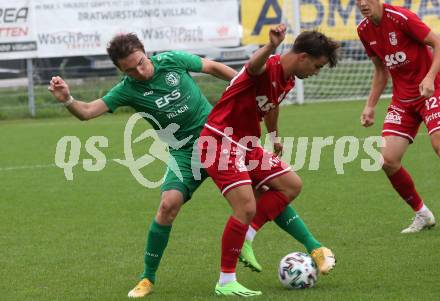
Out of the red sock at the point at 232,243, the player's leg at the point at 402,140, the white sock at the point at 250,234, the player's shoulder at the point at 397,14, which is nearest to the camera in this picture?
the red sock at the point at 232,243

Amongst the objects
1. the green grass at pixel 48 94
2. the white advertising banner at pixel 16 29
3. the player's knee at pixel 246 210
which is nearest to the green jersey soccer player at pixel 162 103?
the player's knee at pixel 246 210

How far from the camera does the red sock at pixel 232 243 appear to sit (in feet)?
18.8

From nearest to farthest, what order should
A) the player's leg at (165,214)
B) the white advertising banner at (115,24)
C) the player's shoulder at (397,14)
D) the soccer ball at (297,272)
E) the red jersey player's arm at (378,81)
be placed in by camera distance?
the soccer ball at (297,272), the player's leg at (165,214), the player's shoulder at (397,14), the red jersey player's arm at (378,81), the white advertising banner at (115,24)

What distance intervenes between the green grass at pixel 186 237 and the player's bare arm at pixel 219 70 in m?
1.38

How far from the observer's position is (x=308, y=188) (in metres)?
10.1

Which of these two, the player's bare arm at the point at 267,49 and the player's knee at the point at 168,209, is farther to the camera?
the player's knee at the point at 168,209

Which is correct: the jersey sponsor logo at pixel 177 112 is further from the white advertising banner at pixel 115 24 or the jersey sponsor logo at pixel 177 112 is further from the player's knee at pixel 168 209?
the white advertising banner at pixel 115 24

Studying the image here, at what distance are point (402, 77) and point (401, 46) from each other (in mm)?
302

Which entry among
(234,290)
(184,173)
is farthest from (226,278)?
(184,173)

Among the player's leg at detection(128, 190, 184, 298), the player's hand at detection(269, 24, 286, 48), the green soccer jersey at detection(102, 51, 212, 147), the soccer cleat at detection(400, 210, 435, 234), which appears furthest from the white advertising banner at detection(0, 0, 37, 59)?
the player's hand at detection(269, 24, 286, 48)

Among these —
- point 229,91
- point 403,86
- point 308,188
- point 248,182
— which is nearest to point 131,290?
point 248,182

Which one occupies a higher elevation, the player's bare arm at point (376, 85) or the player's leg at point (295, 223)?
the player's bare arm at point (376, 85)

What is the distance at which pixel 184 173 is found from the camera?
6125 millimetres

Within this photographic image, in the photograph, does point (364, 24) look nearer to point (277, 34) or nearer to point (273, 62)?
point (273, 62)
